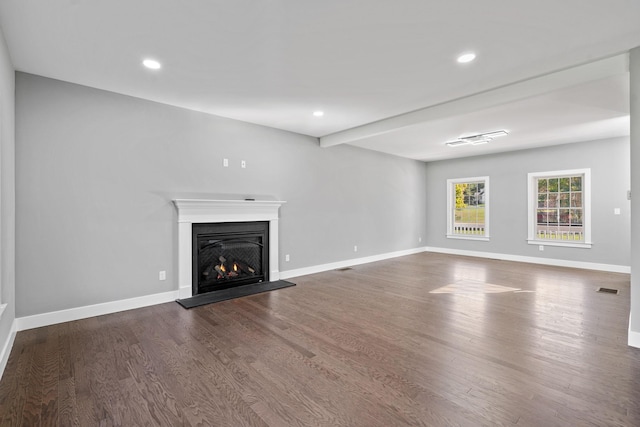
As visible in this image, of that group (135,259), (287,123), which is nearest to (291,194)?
(287,123)

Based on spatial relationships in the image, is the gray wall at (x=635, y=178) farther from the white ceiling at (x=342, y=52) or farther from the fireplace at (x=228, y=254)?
the fireplace at (x=228, y=254)

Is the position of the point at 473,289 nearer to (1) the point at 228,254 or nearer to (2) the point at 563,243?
(2) the point at 563,243

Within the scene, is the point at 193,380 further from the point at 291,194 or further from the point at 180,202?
the point at 291,194

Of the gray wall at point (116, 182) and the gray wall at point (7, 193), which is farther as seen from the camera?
the gray wall at point (116, 182)

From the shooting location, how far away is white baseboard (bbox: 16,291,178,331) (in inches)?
122

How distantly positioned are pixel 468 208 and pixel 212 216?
21.3 ft

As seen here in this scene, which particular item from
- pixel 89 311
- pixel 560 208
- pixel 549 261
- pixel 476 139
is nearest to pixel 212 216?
pixel 89 311

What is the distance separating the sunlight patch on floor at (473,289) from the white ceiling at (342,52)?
8.10ft

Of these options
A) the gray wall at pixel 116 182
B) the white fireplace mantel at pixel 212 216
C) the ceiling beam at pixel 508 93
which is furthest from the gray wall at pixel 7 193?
the ceiling beam at pixel 508 93

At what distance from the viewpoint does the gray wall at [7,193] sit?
7.83ft

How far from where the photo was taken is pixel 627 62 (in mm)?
2760

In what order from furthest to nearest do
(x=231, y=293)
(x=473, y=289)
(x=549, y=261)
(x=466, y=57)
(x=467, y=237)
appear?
(x=467, y=237), (x=549, y=261), (x=473, y=289), (x=231, y=293), (x=466, y=57)

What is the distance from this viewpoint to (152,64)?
2932 mm

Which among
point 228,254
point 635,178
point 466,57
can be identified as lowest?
point 228,254
